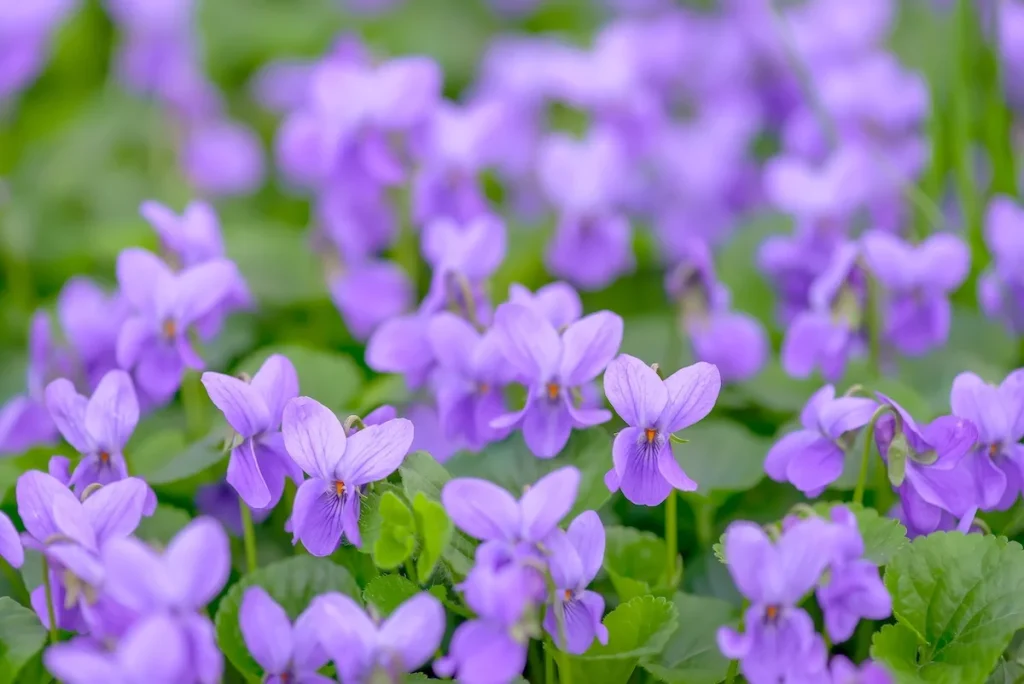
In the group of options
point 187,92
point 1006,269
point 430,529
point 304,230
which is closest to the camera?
point 430,529

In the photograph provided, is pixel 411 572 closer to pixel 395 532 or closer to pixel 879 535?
pixel 395 532

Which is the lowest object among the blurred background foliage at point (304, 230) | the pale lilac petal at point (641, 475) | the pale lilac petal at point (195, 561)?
the blurred background foliage at point (304, 230)

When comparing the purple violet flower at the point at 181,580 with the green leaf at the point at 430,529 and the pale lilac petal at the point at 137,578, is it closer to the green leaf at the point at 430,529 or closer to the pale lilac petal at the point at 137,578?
the pale lilac petal at the point at 137,578

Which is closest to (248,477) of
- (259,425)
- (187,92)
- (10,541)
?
(259,425)

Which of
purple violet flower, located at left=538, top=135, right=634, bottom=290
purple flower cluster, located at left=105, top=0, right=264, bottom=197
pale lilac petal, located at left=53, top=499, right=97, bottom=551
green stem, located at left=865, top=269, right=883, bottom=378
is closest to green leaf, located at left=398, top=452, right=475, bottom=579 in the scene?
pale lilac petal, located at left=53, top=499, right=97, bottom=551

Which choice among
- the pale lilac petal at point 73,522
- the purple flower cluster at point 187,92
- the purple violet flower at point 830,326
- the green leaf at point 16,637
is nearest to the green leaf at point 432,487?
the pale lilac petal at point 73,522

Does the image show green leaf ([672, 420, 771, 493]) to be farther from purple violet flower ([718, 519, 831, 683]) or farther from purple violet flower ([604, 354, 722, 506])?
purple violet flower ([718, 519, 831, 683])
